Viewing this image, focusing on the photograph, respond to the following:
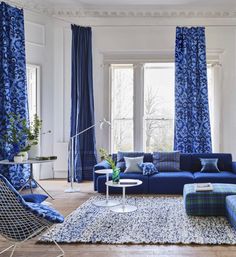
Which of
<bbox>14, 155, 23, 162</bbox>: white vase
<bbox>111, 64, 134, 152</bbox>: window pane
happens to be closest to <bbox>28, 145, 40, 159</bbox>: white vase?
<bbox>14, 155, 23, 162</bbox>: white vase

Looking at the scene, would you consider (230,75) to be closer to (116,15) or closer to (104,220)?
(116,15)

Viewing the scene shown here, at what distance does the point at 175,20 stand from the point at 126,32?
109 centimetres

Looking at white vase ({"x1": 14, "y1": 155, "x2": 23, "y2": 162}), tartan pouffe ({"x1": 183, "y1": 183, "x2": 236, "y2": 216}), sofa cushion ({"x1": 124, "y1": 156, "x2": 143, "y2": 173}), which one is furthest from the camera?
sofa cushion ({"x1": 124, "y1": 156, "x2": 143, "y2": 173})

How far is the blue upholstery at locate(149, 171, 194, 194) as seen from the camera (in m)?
6.19

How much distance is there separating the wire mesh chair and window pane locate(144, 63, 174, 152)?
493 cm

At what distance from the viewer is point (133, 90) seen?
8023mm

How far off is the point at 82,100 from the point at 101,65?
91 cm

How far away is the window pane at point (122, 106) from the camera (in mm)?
8070

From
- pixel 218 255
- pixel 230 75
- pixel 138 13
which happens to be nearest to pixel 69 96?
pixel 138 13

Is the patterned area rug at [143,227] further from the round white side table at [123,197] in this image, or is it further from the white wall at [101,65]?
the white wall at [101,65]

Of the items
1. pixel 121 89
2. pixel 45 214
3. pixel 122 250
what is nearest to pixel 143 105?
pixel 121 89

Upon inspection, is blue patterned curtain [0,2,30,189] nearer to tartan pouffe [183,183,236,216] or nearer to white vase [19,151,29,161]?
white vase [19,151,29,161]

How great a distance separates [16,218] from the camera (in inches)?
131

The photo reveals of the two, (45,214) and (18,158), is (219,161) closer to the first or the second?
(18,158)
